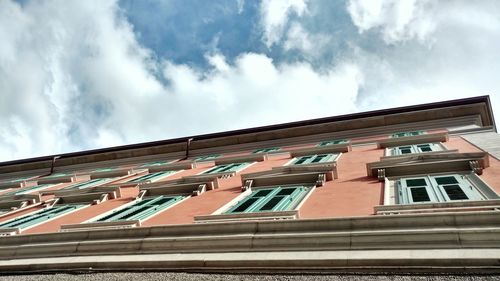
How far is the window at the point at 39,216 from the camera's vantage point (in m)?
11.0

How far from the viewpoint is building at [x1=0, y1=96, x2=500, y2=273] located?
5.79 meters

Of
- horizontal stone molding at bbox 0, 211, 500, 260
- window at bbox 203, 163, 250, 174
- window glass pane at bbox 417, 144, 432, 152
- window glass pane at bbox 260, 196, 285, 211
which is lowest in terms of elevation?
horizontal stone molding at bbox 0, 211, 500, 260

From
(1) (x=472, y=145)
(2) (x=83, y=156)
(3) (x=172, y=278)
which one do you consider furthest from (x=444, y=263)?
(2) (x=83, y=156)

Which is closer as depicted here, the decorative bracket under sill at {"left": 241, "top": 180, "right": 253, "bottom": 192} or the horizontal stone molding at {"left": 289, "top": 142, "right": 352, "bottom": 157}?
the decorative bracket under sill at {"left": 241, "top": 180, "right": 253, "bottom": 192}

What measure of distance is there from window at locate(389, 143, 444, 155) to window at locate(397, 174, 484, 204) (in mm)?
3342

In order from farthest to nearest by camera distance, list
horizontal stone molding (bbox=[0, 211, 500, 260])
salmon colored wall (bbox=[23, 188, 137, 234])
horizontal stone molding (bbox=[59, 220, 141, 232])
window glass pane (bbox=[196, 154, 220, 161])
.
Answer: window glass pane (bbox=[196, 154, 220, 161]) → salmon colored wall (bbox=[23, 188, 137, 234]) → horizontal stone molding (bbox=[59, 220, 141, 232]) → horizontal stone molding (bbox=[0, 211, 500, 260])

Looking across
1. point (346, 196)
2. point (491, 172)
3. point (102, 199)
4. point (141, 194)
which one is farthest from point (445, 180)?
point (102, 199)

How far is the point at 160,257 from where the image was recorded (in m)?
6.98

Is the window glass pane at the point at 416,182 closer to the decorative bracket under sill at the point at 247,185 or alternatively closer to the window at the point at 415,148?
the window at the point at 415,148

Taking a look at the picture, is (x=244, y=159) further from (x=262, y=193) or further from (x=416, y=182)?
(x=416, y=182)

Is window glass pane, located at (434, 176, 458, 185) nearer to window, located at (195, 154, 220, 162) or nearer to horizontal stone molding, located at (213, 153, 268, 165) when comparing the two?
horizontal stone molding, located at (213, 153, 268, 165)

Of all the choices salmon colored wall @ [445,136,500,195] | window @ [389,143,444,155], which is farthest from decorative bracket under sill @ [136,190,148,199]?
salmon colored wall @ [445,136,500,195]

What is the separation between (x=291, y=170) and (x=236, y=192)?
1.66 metres

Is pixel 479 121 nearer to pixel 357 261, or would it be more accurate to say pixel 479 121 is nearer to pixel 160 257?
pixel 357 261
